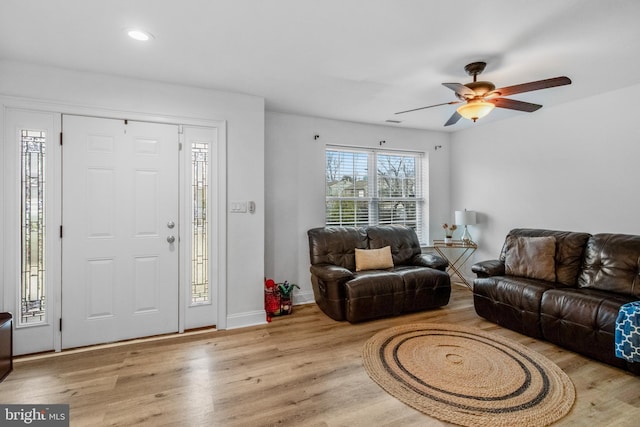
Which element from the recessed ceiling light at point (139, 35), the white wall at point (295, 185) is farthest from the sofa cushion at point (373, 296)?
the recessed ceiling light at point (139, 35)

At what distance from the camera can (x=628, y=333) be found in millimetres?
2225

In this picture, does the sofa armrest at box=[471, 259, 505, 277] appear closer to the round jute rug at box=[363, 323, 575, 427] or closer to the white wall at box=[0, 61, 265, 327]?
the round jute rug at box=[363, 323, 575, 427]

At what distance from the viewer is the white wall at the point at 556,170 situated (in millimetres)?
3271

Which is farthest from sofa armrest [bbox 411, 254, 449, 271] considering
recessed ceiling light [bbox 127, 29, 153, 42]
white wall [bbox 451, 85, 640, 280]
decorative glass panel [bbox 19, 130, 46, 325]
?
decorative glass panel [bbox 19, 130, 46, 325]

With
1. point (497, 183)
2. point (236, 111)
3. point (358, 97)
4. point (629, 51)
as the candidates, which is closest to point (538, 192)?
point (497, 183)

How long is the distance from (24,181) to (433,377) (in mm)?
3746

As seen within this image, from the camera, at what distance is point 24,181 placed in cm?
267

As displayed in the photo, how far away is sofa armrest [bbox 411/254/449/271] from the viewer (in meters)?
4.04

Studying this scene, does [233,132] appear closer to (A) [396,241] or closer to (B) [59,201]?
(B) [59,201]

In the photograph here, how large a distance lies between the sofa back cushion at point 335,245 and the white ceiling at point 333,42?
1.77 m

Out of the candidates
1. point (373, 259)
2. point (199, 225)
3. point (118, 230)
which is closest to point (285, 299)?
point (373, 259)

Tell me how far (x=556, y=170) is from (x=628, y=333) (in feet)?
7.46

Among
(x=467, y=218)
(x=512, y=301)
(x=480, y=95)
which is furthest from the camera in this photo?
(x=467, y=218)

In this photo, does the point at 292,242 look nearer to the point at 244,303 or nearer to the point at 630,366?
the point at 244,303
